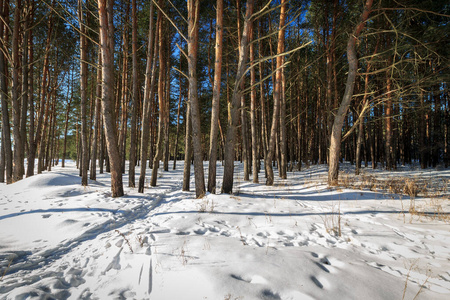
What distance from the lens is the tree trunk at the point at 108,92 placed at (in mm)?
5535

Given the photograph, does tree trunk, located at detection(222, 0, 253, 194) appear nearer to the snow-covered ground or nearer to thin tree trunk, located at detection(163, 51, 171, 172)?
the snow-covered ground

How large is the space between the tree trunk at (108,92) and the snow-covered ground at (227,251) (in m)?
1.42

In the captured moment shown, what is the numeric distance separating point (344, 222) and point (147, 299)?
3580mm

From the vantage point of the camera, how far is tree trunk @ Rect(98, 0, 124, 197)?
218 inches

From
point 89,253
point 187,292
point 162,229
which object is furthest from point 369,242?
point 89,253

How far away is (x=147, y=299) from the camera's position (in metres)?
1.70

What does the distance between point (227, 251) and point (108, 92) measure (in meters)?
5.75

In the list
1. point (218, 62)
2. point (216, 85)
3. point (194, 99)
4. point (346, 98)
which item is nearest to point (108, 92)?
point (194, 99)

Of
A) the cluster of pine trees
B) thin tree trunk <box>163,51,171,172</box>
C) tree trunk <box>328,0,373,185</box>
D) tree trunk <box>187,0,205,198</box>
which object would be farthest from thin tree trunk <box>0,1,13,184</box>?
tree trunk <box>328,0,373,185</box>

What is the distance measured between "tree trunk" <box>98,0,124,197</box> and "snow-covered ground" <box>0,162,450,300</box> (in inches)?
56.0

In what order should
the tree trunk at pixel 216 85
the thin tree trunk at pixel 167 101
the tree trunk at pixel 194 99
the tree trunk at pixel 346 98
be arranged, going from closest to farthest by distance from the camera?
the tree trunk at pixel 194 99, the tree trunk at pixel 216 85, the tree trunk at pixel 346 98, the thin tree trunk at pixel 167 101

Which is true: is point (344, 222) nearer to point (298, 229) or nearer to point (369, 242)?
point (369, 242)

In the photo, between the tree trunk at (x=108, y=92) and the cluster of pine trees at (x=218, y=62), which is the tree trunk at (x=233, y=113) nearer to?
the cluster of pine trees at (x=218, y=62)

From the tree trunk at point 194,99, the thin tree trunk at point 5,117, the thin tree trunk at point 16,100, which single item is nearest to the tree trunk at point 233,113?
the tree trunk at point 194,99
